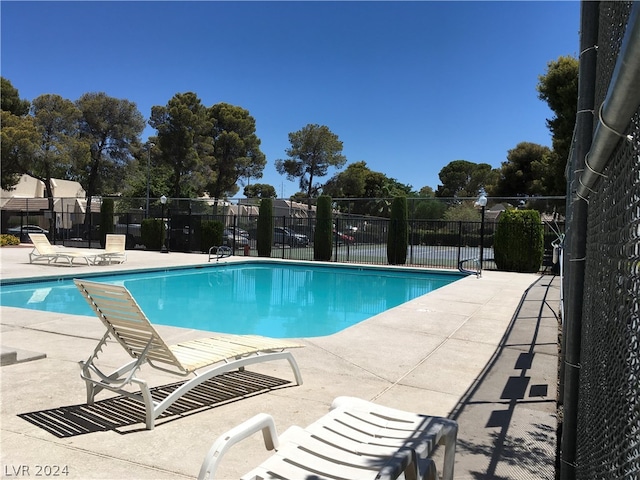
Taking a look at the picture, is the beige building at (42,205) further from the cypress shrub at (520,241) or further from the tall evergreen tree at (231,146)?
the cypress shrub at (520,241)

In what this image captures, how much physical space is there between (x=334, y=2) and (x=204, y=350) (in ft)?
49.7

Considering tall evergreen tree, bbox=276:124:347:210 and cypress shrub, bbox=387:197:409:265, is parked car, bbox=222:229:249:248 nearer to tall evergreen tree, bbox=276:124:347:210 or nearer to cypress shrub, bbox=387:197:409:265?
cypress shrub, bbox=387:197:409:265

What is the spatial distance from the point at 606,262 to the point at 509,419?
2371mm

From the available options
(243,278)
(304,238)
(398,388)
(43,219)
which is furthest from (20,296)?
(43,219)

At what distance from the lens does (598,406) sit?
164 centimetres

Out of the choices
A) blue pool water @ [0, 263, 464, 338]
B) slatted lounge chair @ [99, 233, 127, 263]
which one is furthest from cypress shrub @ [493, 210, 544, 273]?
slatted lounge chair @ [99, 233, 127, 263]

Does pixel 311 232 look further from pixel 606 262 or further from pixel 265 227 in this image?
pixel 606 262

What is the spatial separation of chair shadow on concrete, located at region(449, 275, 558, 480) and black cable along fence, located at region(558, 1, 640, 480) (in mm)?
709

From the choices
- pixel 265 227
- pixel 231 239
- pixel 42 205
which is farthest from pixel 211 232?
pixel 42 205

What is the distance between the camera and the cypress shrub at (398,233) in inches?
752

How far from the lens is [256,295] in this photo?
12.9 metres

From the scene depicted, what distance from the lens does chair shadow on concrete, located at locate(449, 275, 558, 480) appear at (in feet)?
8.98

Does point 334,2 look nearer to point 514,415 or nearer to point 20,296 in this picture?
point 20,296

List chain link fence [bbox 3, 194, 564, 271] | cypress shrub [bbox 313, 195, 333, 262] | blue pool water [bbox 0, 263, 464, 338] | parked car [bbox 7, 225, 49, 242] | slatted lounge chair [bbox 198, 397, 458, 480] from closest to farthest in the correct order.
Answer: slatted lounge chair [bbox 198, 397, 458, 480]
blue pool water [bbox 0, 263, 464, 338]
cypress shrub [bbox 313, 195, 333, 262]
chain link fence [bbox 3, 194, 564, 271]
parked car [bbox 7, 225, 49, 242]
